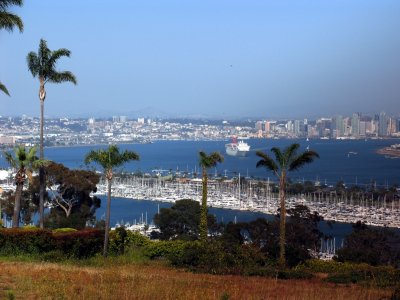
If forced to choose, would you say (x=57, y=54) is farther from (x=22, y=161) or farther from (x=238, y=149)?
(x=238, y=149)

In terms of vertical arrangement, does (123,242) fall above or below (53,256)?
below

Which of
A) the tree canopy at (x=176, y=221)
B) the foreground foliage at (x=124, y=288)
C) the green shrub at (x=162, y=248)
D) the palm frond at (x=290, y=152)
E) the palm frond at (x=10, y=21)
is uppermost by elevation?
the palm frond at (x=10, y=21)

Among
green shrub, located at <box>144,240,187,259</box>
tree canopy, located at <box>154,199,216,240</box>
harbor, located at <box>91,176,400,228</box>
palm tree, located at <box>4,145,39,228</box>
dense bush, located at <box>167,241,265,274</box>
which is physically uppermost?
palm tree, located at <box>4,145,39,228</box>

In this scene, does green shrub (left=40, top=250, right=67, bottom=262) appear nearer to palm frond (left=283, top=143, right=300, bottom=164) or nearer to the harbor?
palm frond (left=283, top=143, right=300, bottom=164)

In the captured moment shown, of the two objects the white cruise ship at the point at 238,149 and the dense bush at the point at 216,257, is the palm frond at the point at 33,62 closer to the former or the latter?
the dense bush at the point at 216,257

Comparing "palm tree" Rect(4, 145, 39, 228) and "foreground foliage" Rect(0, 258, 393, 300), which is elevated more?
"palm tree" Rect(4, 145, 39, 228)

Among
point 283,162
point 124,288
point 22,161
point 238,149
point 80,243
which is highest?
point 283,162

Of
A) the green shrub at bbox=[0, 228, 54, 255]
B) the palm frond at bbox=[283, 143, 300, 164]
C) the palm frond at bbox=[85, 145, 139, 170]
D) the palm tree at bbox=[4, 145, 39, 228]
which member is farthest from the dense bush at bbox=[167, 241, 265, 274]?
the palm tree at bbox=[4, 145, 39, 228]

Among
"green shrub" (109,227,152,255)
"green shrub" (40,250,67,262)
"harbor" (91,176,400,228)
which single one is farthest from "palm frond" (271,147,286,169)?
"harbor" (91,176,400,228)

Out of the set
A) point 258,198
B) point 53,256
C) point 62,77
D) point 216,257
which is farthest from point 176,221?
point 258,198

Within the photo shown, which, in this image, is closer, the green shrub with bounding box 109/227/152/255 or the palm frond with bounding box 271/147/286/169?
the green shrub with bounding box 109/227/152/255

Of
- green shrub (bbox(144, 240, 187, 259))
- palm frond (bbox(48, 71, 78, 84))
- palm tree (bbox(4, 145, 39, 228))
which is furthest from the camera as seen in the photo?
palm frond (bbox(48, 71, 78, 84))

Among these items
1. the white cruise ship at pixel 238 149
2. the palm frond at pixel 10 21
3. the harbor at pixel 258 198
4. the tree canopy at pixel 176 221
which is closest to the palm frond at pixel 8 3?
the palm frond at pixel 10 21

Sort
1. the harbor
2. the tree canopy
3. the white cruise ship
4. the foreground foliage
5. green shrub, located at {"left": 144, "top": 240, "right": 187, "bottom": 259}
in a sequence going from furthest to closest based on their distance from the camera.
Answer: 1. the white cruise ship
2. the harbor
3. the tree canopy
4. green shrub, located at {"left": 144, "top": 240, "right": 187, "bottom": 259}
5. the foreground foliage
